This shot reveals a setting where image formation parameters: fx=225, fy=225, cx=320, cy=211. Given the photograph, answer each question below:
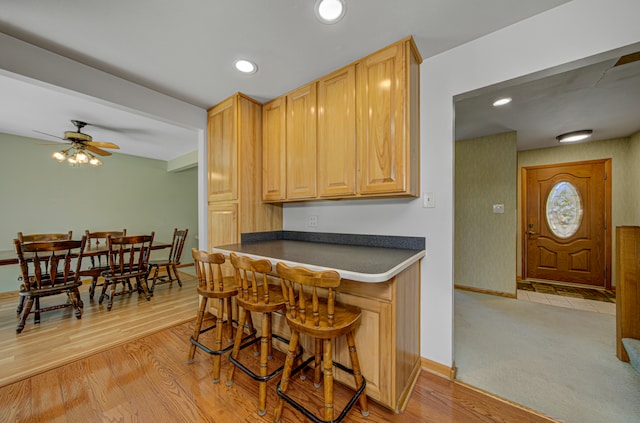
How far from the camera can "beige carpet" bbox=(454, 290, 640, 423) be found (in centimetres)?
142

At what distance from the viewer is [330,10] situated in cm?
132

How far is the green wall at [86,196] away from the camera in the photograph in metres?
3.56

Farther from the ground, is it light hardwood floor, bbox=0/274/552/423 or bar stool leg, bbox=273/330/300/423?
bar stool leg, bbox=273/330/300/423

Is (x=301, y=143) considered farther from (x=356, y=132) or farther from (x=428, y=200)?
(x=428, y=200)

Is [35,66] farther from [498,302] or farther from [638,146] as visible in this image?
[638,146]

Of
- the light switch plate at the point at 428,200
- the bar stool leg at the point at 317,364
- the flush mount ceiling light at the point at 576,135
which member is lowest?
the bar stool leg at the point at 317,364

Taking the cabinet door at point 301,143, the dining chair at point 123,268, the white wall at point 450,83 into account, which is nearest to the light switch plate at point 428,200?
the white wall at point 450,83

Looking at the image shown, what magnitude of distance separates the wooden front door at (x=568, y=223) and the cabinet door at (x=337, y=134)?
438 cm

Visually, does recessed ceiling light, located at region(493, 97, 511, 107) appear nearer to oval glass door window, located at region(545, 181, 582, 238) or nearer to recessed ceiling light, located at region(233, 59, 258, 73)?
recessed ceiling light, located at region(233, 59, 258, 73)

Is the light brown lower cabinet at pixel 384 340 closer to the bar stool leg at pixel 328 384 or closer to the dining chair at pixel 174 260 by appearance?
the bar stool leg at pixel 328 384

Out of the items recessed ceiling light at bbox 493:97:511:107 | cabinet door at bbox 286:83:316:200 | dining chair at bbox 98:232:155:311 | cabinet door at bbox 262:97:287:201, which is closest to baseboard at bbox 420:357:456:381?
cabinet door at bbox 286:83:316:200

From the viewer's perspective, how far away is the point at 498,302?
10.2ft

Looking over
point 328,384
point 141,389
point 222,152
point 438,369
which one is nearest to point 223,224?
point 222,152

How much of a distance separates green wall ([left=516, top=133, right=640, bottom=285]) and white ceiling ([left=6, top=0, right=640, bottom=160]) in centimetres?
225
